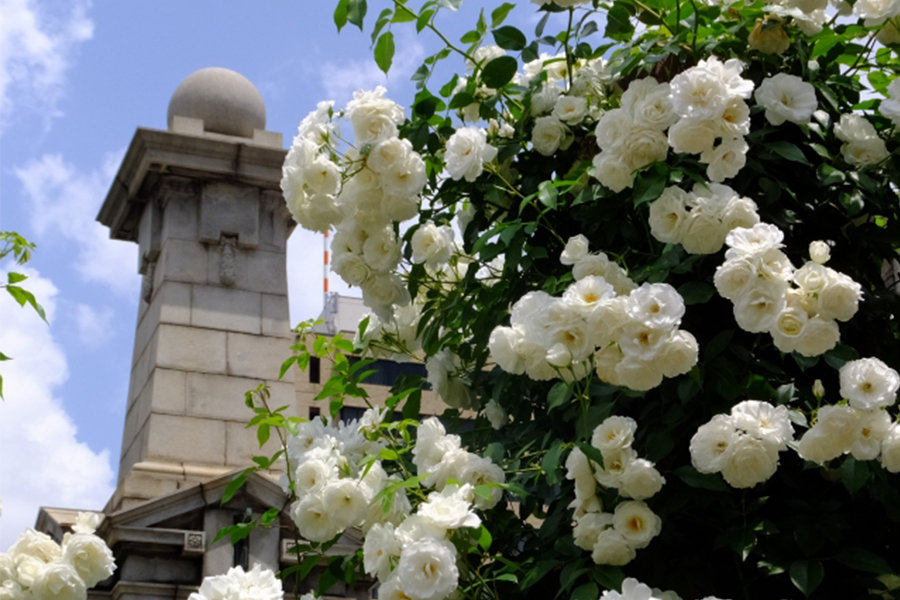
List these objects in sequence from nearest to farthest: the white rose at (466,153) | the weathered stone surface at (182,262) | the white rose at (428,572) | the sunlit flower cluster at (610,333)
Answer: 1. the sunlit flower cluster at (610,333)
2. the white rose at (428,572)
3. the white rose at (466,153)
4. the weathered stone surface at (182,262)

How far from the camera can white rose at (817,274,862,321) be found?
6.87 ft

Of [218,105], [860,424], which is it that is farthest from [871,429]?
[218,105]

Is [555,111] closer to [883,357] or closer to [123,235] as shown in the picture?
[883,357]

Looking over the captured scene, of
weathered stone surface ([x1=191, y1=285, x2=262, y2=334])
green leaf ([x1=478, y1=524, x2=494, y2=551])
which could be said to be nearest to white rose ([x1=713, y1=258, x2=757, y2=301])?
green leaf ([x1=478, y1=524, x2=494, y2=551])

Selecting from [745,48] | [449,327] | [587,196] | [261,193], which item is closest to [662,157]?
[587,196]

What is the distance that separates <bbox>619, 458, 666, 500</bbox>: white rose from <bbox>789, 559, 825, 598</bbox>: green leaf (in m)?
0.30

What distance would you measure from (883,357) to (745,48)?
0.80m

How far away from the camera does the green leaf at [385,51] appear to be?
2.71 meters

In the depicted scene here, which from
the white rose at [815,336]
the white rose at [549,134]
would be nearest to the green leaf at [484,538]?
the white rose at [815,336]

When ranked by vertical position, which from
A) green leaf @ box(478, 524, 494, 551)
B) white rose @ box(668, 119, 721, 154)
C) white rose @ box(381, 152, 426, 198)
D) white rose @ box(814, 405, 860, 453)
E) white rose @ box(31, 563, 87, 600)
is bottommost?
green leaf @ box(478, 524, 494, 551)

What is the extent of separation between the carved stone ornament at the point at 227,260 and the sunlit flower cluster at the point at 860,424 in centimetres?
698

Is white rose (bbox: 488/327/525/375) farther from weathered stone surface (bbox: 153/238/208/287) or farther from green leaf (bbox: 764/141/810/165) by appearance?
weathered stone surface (bbox: 153/238/208/287)

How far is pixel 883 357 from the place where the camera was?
2.58 metres

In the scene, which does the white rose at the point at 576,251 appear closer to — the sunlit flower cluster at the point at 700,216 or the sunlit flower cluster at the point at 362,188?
the sunlit flower cluster at the point at 700,216
